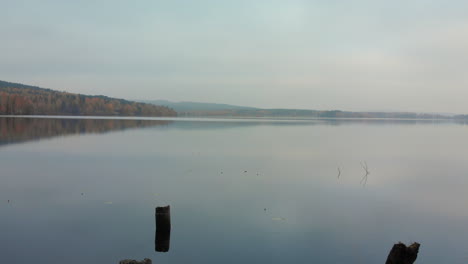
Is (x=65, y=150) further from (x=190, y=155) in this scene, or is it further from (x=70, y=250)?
(x=70, y=250)

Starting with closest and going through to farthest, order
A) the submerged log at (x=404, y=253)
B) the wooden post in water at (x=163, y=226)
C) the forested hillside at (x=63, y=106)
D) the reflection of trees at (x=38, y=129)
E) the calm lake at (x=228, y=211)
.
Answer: the submerged log at (x=404, y=253), the calm lake at (x=228, y=211), the wooden post in water at (x=163, y=226), the reflection of trees at (x=38, y=129), the forested hillside at (x=63, y=106)

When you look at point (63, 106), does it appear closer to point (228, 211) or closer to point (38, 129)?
point (38, 129)

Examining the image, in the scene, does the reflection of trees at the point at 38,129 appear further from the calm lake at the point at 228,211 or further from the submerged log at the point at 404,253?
the submerged log at the point at 404,253

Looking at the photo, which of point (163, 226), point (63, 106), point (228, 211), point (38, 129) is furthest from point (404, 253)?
point (63, 106)

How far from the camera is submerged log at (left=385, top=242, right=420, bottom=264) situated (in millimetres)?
6340

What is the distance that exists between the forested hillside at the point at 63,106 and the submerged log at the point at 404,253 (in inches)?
A: 5268

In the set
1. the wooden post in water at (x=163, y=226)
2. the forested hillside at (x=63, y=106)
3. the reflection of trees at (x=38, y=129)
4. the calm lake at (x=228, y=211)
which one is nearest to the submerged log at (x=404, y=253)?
the calm lake at (x=228, y=211)

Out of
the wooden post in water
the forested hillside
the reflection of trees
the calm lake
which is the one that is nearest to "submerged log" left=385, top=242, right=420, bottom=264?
the calm lake

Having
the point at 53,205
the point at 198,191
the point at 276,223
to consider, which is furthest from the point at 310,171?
the point at 53,205

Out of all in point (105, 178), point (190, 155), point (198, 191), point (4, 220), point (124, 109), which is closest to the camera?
point (4, 220)

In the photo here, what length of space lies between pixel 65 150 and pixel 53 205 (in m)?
17.9

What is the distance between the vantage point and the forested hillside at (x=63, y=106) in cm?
11819

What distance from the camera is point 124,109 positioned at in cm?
17212

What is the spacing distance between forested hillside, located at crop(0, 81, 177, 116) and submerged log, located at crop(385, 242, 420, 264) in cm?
13380
